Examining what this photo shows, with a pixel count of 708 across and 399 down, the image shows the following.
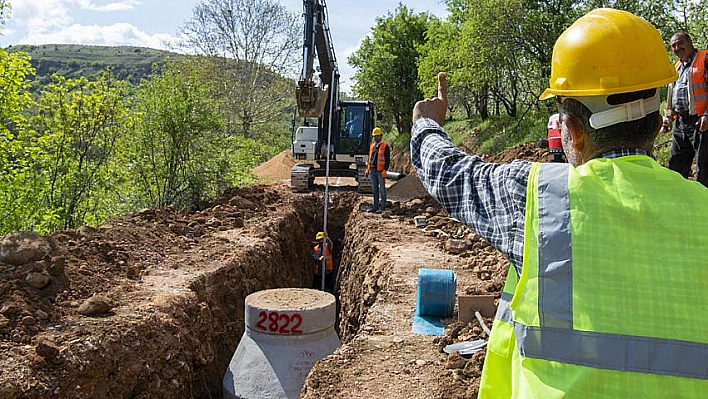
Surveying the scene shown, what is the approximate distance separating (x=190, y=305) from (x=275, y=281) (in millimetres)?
4295

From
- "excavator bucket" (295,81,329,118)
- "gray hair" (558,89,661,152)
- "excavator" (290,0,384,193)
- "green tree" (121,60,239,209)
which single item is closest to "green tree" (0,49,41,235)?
"green tree" (121,60,239,209)

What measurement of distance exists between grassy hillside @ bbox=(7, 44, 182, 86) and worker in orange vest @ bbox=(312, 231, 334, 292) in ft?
284

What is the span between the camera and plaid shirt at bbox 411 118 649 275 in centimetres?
172

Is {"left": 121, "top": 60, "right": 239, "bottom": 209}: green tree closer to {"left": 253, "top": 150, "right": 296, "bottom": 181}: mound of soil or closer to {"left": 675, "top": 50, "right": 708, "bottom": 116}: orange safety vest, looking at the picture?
{"left": 253, "top": 150, "right": 296, "bottom": 181}: mound of soil

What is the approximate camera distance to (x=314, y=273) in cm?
1500

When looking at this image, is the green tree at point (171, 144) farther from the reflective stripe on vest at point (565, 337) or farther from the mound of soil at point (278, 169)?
the reflective stripe on vest at point (565, 337)

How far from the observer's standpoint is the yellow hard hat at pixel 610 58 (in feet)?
5.71

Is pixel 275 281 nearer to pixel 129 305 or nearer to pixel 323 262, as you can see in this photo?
pixel 323 262

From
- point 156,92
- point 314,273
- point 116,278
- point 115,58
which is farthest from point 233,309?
point 115,58

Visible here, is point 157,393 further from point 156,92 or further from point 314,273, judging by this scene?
point 156,92

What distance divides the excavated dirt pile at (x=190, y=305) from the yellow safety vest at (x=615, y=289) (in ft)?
12.4

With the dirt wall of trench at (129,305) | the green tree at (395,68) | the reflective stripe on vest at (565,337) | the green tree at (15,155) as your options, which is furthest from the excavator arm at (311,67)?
the green tree at (395,68)

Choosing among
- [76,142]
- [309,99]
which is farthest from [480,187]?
[76,142]

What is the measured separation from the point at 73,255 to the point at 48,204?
6.28 metres
